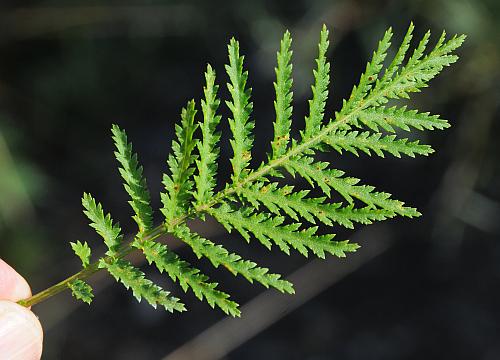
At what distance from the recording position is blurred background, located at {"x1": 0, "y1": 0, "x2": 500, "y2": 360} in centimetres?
373

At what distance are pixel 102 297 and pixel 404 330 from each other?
6.29 feet

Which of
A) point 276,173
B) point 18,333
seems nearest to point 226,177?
point 18,333

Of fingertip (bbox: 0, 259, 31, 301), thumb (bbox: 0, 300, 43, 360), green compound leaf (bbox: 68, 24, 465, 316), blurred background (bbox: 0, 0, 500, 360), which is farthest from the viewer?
blurred background (bbox: 0, 0, 500, 360)

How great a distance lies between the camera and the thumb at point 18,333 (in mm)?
1461

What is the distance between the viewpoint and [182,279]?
3.23 ft

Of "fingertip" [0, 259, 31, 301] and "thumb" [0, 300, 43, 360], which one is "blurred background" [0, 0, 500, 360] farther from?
"thumb" [0, 300, 43, 360]

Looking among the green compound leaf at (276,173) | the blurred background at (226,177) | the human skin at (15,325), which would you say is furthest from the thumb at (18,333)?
the blurred background at (226,177)

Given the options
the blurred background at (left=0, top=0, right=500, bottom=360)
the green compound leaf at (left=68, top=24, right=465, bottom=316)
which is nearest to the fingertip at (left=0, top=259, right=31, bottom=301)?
the green compound leaf at (left=68, top=24, right=465, bottom=316)

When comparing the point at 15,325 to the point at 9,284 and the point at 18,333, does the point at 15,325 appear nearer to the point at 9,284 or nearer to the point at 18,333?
the point at 18,333

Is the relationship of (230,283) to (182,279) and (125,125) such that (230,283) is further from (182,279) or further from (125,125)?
(182,279)

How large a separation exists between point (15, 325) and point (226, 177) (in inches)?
118

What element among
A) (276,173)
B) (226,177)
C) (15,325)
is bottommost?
(226,177)

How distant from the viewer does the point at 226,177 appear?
4.42 m

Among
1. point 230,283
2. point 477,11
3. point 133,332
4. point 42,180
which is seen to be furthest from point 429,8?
point 133,332
